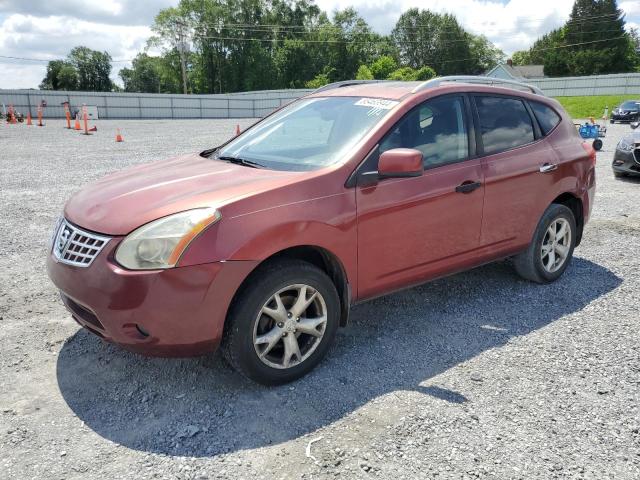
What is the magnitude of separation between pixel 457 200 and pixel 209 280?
2.03 metres

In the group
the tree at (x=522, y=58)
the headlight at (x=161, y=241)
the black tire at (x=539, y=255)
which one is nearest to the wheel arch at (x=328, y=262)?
the headlight at (x=161, y=241)

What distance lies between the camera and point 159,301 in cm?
277

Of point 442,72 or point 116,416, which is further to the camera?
point 442,72

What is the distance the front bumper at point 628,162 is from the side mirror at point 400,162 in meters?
9.00

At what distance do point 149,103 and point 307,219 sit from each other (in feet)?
131

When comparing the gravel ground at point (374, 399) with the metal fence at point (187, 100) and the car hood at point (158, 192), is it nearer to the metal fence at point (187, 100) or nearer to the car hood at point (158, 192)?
the car hood at point (158, 192)

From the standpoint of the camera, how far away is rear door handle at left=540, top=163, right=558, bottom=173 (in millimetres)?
4573

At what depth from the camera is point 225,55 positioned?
73562 millimetres

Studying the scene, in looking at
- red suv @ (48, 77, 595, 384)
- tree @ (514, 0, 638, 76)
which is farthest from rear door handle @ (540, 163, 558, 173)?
tree @ (514, 0, 638, 76)

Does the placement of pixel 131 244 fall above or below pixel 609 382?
above

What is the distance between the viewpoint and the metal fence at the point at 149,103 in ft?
119

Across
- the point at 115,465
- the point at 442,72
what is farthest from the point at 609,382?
the point at 442,72

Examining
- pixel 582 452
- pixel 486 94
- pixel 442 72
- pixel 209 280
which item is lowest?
pixel 582 452

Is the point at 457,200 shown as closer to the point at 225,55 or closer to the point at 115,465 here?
the point at 115,465
